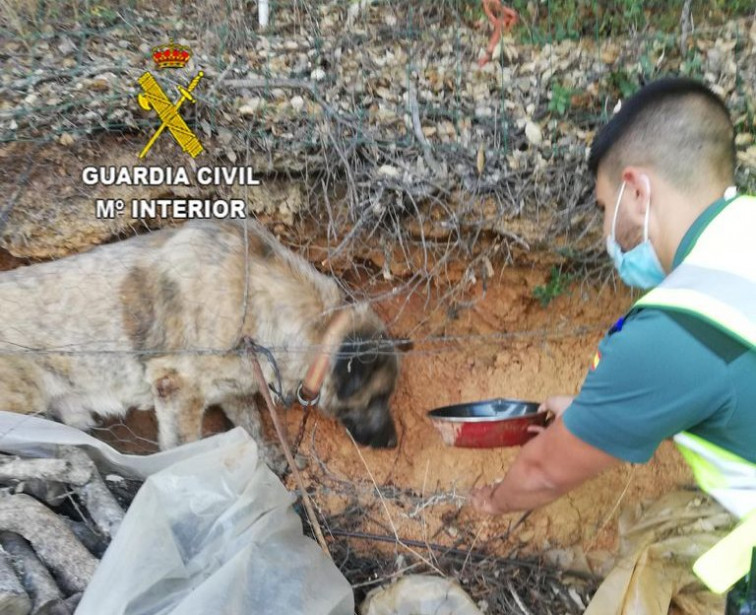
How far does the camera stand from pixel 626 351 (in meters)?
1.76

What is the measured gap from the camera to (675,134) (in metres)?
2.17

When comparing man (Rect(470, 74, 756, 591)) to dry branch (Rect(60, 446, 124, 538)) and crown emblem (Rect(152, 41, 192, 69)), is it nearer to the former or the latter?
dry branch (Rect(60, 446, 124, 538))

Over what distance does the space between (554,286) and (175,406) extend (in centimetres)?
242

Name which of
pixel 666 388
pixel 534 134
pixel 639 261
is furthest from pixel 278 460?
pixel 666 388

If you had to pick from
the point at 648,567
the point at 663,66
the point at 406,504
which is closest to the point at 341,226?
the point at 406,504

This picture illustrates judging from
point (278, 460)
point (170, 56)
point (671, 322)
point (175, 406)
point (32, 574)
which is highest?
point (170, 56)

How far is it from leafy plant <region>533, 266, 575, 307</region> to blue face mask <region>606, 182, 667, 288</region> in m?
1.32

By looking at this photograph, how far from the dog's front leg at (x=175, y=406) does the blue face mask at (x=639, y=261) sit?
2.64 m

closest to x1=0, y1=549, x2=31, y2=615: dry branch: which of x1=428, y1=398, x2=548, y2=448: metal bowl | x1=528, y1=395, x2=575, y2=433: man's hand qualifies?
x1=428, y1=398, x2=548, y2=448: metal bowl

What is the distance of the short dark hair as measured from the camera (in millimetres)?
2141

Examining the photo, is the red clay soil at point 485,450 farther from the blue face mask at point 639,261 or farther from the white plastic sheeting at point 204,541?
the blue face mask at point 639,261

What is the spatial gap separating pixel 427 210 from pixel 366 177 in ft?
1.36

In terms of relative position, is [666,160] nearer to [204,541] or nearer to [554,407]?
[554,407]

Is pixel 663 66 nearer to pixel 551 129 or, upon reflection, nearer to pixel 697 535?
pixel 551 129
